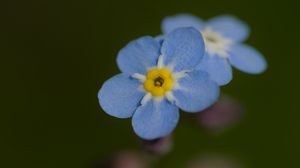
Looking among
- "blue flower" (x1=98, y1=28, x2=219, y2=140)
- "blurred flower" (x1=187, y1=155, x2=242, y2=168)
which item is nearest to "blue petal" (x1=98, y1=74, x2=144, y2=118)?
"blue flower" (x1=98, y1=28, x2=219, y2=140)

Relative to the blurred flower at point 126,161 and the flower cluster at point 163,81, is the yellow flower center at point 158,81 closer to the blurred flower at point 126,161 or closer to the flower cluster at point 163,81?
the flower cluster at point 163,81

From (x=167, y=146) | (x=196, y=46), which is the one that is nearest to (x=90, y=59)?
(x=167, y=146)

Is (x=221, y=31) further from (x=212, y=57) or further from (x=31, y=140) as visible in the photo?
(x=31, y=140)

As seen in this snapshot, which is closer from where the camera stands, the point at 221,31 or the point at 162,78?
the point at 162,78

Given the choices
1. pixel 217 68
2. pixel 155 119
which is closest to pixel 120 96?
pixel 155 119

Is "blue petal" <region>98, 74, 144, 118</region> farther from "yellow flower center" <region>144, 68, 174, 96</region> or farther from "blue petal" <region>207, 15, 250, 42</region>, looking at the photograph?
"blue petal" <region>207, 15, 250, 42</region>

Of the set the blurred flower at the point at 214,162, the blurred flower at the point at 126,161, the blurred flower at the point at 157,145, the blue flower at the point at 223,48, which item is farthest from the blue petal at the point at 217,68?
the blurred flower at the point at 214,162

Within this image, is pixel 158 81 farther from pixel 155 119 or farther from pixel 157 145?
pixel 157 145
